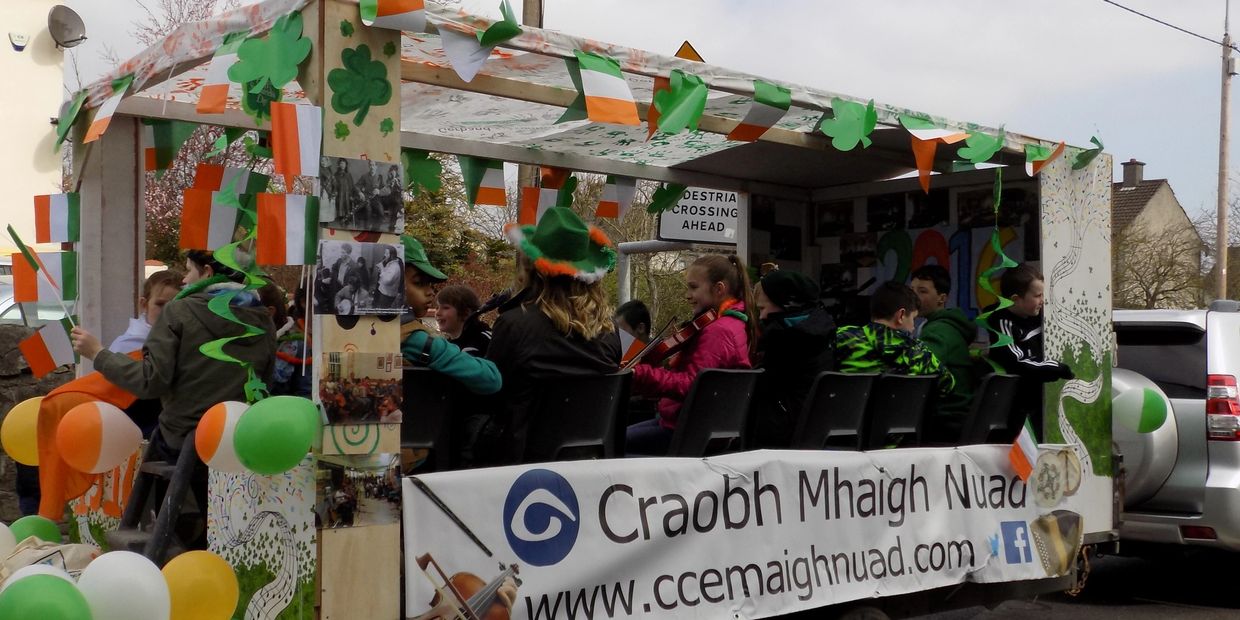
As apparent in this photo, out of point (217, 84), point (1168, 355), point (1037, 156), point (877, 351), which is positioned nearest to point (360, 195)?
point (217, 84)

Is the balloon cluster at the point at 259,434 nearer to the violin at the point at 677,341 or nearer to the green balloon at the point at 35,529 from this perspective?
the green balloon at the point at 35,529

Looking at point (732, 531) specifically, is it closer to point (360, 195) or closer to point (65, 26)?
point (360, 195)

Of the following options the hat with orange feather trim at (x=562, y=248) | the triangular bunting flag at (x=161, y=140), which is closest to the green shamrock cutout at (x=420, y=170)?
the triangular bunting flag at (x=161, y=140)

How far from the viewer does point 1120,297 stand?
28.1 m

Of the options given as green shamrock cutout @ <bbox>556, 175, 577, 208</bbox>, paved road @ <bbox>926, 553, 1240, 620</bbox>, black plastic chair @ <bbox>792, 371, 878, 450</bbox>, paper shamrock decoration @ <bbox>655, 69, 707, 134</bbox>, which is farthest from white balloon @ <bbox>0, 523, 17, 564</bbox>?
paved road @ <bbox>926, 553, 1240, 620</bbox>

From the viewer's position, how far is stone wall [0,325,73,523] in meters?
7.77

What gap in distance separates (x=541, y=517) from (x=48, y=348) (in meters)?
2.72

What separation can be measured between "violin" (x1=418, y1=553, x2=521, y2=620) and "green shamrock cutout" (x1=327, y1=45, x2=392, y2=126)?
4.58ft

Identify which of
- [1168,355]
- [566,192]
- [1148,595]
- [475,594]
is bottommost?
[1148,595]

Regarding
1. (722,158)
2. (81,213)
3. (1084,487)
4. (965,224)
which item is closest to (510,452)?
(81,213)

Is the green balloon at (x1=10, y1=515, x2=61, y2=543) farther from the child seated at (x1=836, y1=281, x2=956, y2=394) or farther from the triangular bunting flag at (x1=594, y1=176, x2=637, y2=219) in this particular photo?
the triangular bunting flag at (x1=594, y1=176, x2=637, y2=219)

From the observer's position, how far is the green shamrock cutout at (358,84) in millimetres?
3543

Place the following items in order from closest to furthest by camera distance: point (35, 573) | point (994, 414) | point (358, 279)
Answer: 1. point (35, 573)
2. point (358, 279)
3. point (994, 414)

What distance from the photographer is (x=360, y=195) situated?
3600 millimetres
